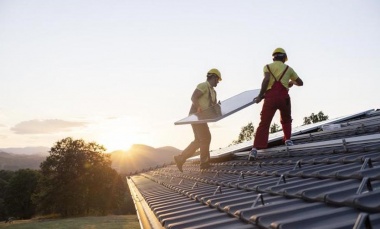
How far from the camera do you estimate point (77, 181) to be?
57000 millimetres

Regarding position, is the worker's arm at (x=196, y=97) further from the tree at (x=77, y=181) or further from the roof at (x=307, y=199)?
the tree at (x=77, y=181)

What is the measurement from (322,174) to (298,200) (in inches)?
35.5

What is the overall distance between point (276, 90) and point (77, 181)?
56.0m

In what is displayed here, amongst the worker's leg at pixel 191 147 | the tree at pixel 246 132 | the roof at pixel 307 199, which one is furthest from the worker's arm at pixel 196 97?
the tree at pixel 246 132

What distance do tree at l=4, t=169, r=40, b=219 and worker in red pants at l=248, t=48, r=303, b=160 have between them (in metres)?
69.5

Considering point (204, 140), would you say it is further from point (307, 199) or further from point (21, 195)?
point (21, 195)

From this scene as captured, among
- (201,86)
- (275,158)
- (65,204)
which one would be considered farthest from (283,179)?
(65,204)

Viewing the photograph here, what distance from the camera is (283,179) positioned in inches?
150

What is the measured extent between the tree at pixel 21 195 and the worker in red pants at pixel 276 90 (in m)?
69.5

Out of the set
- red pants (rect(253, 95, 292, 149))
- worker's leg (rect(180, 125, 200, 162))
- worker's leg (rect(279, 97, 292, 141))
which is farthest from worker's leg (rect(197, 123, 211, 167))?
worker's leg (rect(279, 97, 292, 141))

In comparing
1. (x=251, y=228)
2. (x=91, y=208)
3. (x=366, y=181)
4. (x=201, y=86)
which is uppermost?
A: (x=201, y=86)

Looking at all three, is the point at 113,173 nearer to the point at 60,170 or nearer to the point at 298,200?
the point at 60,170

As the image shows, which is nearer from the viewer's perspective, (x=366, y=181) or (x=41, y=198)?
(x=366, y=181)

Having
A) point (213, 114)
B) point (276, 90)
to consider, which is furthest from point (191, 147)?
point (276, 90)
